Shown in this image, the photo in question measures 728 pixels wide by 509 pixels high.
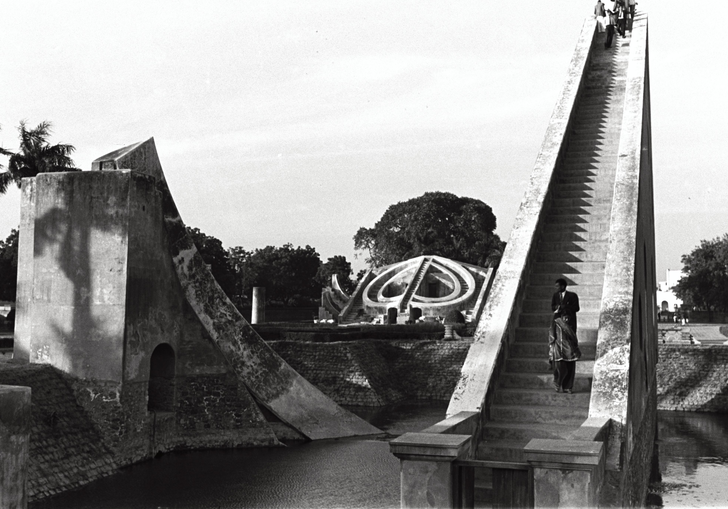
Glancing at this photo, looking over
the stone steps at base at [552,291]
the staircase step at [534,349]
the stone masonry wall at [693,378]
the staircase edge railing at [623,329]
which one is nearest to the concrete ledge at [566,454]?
the staircase edge railing at [623,329]

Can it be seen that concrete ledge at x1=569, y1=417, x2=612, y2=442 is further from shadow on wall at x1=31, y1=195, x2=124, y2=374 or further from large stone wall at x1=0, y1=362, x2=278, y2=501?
shadow on wall at x1=31, y1=195, x2=124, y2=374

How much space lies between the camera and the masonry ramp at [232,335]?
14.4m

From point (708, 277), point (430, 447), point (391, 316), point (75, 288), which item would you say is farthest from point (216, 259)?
point (430, 447)

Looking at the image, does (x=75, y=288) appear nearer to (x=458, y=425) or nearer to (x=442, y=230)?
(x=458, y=425)

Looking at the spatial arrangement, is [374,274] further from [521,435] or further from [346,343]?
[521,435]

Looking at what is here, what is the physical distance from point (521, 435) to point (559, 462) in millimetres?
2206

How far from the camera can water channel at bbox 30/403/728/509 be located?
10.5 metres

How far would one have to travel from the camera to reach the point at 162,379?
563 inches

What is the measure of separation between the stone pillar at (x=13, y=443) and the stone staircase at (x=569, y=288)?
3.79 m

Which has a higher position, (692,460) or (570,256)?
(570,256)

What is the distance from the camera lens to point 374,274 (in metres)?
51.4

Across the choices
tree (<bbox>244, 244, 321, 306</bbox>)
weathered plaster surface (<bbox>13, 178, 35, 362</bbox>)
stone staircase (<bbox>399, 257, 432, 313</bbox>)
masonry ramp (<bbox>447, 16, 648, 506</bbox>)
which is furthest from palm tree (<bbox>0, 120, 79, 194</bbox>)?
tree (<bbox>244, 244, 321, 306</bbox>)

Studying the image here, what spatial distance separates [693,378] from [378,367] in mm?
8822

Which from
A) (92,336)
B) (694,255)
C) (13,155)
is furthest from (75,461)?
(694,255)
